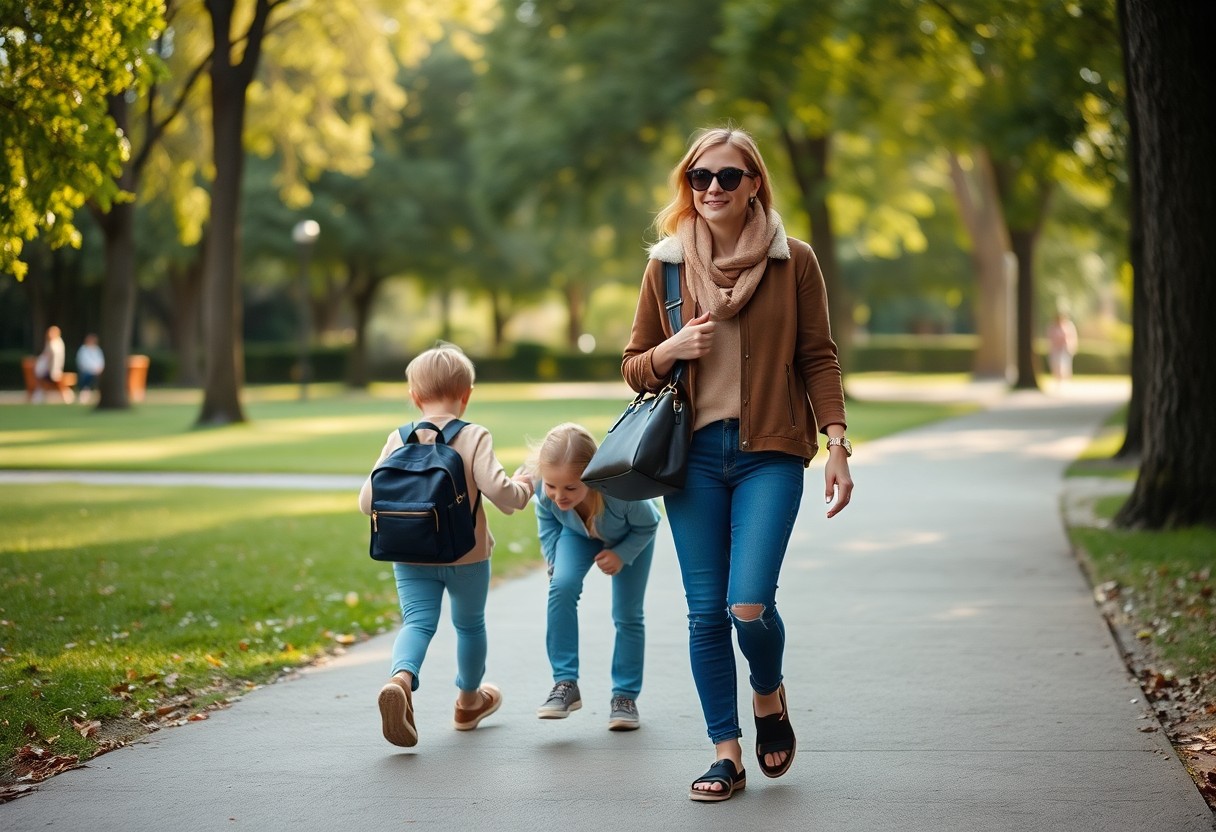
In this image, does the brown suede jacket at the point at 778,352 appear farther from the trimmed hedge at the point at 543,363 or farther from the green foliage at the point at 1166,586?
the trimmed hedge at the point at 543,363

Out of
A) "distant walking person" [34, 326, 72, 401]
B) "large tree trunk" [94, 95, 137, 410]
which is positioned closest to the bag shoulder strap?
"large tree trunk" [94, 95, 137, 410]

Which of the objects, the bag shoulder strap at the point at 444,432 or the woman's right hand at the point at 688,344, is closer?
the woman's right hand at the point at 688,344

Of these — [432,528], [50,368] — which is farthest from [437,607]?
[50,368]

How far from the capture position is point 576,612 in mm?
5703

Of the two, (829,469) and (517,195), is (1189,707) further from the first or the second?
(517,195)

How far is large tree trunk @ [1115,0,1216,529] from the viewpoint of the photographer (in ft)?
32.5

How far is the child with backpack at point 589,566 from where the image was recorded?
18.0ft

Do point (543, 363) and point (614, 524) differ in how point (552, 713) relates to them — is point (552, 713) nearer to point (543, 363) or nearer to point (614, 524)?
point (614, 524)

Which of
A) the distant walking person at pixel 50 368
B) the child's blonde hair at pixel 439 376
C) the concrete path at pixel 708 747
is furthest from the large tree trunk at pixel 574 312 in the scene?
the child's blonde hair at pixel 439 376

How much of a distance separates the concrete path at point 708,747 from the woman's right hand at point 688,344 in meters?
1.35

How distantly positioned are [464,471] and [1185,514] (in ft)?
23.7

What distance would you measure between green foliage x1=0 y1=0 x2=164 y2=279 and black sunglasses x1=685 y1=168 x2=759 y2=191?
5100 mm

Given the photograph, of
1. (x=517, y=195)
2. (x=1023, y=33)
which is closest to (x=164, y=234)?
(x=517, y=195)

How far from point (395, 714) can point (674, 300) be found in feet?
5.36
